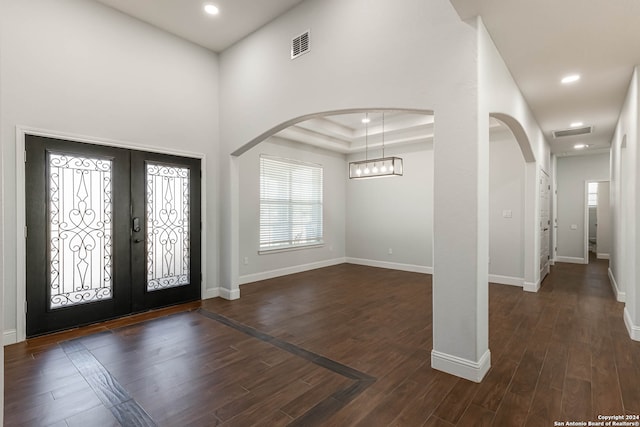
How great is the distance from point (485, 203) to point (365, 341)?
1.91 metres

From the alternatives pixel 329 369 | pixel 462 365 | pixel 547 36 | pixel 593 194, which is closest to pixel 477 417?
pixel 462 365

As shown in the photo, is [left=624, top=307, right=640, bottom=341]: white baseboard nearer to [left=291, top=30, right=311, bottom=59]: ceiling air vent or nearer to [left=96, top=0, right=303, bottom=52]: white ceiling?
[left=291, top=30, right=311, bottom=59]: ceiling air vent

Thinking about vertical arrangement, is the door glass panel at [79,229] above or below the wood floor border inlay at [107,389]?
above

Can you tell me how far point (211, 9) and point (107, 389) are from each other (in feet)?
14.7

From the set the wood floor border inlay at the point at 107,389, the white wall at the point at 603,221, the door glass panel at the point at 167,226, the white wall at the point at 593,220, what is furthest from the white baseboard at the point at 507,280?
the white wall at the point at 593,220

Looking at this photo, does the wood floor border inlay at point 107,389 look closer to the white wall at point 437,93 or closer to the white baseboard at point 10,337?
the white baseboard at point 10,337

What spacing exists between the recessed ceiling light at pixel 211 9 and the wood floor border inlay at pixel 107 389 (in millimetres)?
4323

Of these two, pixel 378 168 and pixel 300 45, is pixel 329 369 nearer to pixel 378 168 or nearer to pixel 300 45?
pixel 378 168

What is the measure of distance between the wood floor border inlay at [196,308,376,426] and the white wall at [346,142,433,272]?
177 inches

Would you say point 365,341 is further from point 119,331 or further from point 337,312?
point 119,331

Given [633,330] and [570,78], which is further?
[570,78]

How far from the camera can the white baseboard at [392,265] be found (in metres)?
7.25

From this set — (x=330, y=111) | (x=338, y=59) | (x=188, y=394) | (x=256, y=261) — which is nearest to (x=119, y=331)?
(x=188, y=394)

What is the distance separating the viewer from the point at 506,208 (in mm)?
6168
